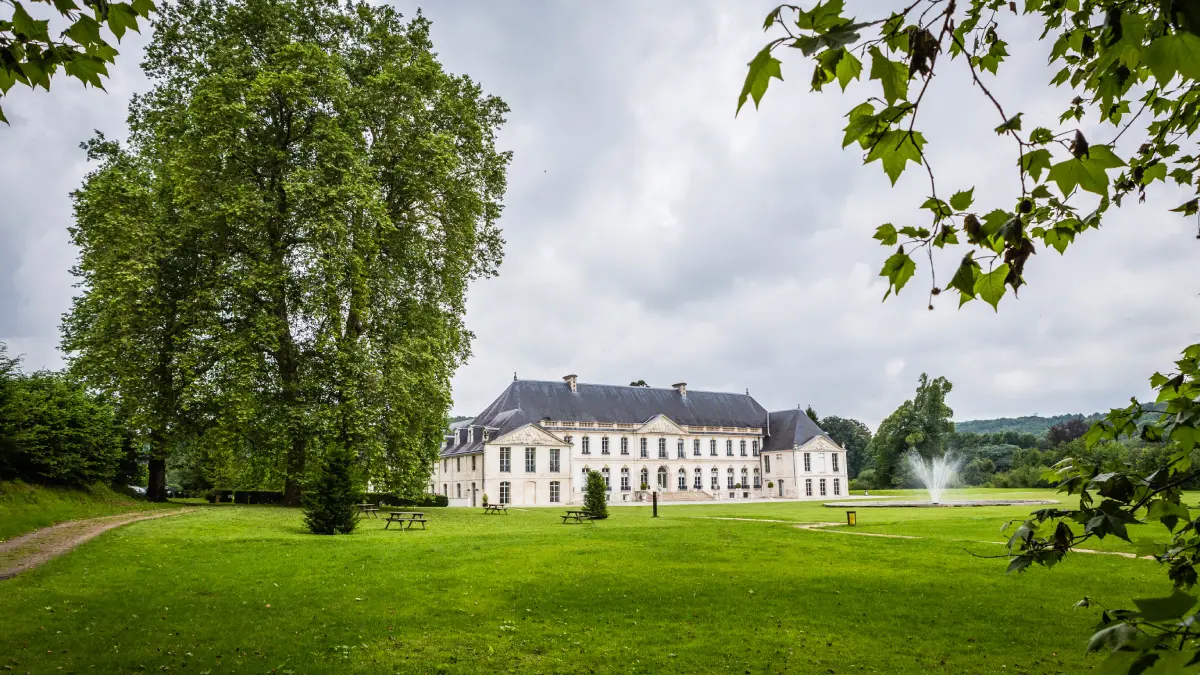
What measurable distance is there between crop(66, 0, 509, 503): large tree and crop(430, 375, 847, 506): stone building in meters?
29.2

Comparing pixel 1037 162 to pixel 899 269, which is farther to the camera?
pixel 899 269

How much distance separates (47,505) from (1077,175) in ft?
81.6

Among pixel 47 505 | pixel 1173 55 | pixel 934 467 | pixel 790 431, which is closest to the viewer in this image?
pixel 1173 55

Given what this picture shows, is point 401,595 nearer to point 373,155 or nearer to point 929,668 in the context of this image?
point 929,668

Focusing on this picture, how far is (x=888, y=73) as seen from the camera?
1747mm

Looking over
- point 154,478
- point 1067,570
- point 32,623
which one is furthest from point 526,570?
point 154,478

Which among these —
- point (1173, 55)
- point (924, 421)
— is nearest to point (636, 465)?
point (924, 421)

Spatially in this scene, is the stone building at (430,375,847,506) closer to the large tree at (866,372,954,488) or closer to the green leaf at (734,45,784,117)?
the large tree at (866,372,954,488)

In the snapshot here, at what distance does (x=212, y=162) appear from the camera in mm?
23000

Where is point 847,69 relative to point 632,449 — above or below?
above

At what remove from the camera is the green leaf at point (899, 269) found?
2.24 m

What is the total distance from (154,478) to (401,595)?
75.8ft

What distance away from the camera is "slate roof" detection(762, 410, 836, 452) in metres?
66.4

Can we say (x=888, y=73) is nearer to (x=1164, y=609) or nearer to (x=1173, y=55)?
(x=1173, y=55)
